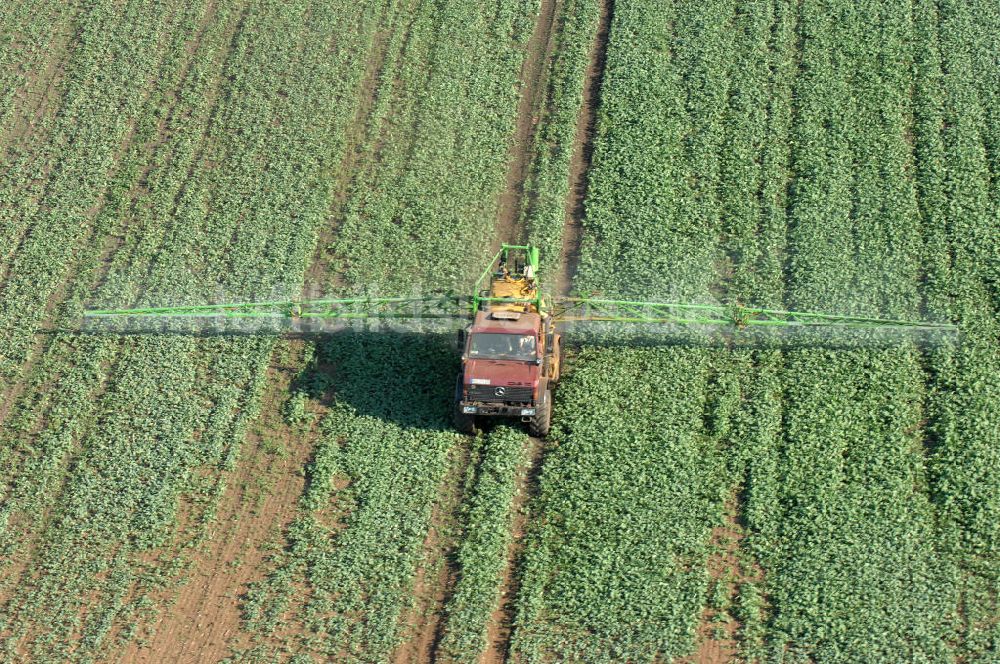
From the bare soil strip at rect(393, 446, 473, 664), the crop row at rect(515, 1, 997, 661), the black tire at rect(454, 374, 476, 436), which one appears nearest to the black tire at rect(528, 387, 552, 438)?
the crop row at rect(515, 1, 997, 661)

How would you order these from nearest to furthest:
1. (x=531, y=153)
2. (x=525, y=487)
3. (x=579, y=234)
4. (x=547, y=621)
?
1. (x=547, y=621)
2. (x=525, y=487)
3. (x=579, y=234)
4. (x=531, y=153)

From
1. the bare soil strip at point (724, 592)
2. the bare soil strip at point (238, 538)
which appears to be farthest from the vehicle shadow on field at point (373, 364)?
the bare soil strip at point (724, 592)

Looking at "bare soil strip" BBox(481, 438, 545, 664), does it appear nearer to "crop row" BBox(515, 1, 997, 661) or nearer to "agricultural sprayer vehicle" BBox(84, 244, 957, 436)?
"crop row" BBox(515, 1, 997, 661)

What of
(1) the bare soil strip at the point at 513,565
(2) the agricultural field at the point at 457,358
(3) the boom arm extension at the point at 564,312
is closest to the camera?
(1) the bare soil strip at the point at 513,565

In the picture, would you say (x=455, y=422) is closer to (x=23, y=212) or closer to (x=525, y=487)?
(x=525, y=487)

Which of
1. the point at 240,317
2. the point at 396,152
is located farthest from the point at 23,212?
the point at 396,152

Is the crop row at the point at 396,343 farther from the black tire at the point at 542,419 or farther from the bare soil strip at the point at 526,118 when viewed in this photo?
the black tire at the point at 542,419
